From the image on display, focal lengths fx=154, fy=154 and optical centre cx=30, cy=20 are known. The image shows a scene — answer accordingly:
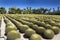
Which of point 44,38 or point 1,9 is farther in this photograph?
point 1,9

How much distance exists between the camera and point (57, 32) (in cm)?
2006

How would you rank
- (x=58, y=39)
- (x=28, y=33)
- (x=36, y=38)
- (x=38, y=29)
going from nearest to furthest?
(x=36, y=38) → (x=58, y=39) → (x=28, y=33) → (x=38, y=29)

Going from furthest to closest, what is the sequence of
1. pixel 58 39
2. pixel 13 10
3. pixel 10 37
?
pixel 13 10 < pixel 58 39 < pixel 10 37

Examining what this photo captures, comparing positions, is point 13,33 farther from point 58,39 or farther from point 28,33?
point 58,39

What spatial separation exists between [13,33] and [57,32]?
23.7 ft

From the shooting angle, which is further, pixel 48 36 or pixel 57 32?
pixel 57 32

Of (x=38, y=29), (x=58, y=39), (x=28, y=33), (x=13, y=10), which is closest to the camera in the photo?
(x=58, y=39)

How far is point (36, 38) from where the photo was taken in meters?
13.4

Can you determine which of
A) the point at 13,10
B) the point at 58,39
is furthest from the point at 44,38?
the point at 13,10

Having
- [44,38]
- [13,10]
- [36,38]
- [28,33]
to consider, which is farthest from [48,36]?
[13,10]

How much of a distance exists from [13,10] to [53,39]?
12470cm

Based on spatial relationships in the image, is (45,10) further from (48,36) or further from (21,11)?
(48,36)

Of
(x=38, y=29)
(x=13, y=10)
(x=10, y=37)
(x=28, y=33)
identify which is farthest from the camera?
(x=13, y=10)

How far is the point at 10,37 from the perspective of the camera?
14797mm
